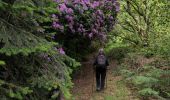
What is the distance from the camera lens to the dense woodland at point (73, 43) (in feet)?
30.1

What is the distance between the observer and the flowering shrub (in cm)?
1897

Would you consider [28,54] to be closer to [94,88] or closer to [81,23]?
[94,88]

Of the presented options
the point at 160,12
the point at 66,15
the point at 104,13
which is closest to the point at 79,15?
the point at 66,15

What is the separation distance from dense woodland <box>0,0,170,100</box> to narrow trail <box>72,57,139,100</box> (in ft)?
1.22

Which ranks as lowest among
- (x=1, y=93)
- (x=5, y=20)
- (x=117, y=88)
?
(x=117, y=88)

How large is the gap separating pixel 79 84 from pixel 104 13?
12.7ft

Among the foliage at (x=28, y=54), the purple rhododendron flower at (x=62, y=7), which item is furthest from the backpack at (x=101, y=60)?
the foliage at (x=28, y=54)

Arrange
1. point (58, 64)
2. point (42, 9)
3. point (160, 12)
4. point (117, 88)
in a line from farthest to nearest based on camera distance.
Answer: point (160, 12) → point (117, 88) → point (58, 64) → point (42, 9)

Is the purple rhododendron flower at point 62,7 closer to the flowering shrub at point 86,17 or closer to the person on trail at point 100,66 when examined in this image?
the flowering shrub at point 86,17

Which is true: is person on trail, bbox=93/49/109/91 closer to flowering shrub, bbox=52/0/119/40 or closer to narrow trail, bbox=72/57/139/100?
narrow trail, bbox=72/57/139/100

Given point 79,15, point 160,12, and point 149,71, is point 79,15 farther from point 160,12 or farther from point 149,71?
point 160,12

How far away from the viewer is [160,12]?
23.7 metres

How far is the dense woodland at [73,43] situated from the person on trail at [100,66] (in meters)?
1.13

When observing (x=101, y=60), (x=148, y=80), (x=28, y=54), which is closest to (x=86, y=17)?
(x=101, y=60)
